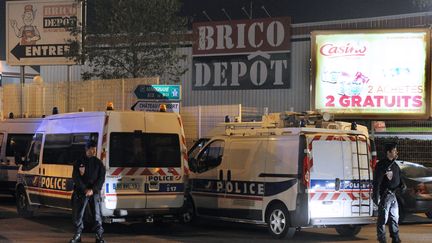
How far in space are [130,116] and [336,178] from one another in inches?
160

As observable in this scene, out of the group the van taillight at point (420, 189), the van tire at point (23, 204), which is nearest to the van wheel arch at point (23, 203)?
the van tire at point (23, 204)

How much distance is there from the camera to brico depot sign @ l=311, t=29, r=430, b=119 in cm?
2225

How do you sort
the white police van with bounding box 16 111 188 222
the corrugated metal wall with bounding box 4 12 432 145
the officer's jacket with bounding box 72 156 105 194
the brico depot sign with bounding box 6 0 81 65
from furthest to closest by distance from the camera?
the corrugated metal wall with bounding box 4 12 432 145 < the brico depot sign with bounding box 6 0 81 65 < the white police van with bounding box 16 111 188 222 < the officer's jacket with bounding box 72 156 105 194

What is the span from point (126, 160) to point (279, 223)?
311 centimetres

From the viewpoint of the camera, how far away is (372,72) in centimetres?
2278

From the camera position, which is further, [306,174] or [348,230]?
[348,230]

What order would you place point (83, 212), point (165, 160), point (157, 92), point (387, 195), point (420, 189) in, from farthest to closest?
1. point (157, 92)
2. point (420, 189)
3. point (165, 160)
4. point (83, 212)
5. point (387, 195)

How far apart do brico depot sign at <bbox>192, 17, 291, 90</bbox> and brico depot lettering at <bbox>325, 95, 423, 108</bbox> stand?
727 centimetres

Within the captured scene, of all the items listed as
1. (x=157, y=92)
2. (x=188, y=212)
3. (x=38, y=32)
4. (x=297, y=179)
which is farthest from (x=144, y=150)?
(x=38, y=32)

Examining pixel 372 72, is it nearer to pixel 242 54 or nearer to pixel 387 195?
pixel 242 54

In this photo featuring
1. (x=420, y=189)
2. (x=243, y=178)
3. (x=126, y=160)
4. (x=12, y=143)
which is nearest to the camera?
(x=126, y=160)

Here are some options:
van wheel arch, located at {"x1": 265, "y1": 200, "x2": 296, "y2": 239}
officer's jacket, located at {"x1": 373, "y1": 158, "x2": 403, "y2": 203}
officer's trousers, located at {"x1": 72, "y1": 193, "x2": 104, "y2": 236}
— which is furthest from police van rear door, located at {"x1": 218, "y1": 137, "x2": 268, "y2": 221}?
officer's trousers, located at {"x1": 72, "y1": 193, "x2": 104, "y2": 236}

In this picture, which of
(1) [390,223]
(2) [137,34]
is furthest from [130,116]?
(2) [137,34]

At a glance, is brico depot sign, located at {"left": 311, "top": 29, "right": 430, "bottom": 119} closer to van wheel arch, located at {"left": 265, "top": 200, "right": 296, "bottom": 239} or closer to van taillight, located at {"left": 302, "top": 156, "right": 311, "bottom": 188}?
van wheel arch, located at {"left": 265, "top": 200, "right": 296, "bottom": 239}
